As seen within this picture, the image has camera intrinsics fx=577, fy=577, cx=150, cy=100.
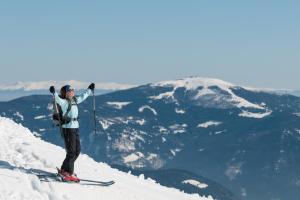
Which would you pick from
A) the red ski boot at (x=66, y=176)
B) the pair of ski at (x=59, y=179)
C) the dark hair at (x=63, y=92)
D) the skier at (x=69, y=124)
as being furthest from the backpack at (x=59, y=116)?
the pair of ski at (x=59, y=179)

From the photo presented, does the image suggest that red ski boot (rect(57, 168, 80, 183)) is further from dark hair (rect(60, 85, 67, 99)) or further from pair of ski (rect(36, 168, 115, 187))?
dark hair (rect(60, 85, 67, 99))

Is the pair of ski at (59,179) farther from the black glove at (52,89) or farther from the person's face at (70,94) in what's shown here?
the black glove at (52,89)

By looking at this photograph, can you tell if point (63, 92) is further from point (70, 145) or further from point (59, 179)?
point (59, 179)

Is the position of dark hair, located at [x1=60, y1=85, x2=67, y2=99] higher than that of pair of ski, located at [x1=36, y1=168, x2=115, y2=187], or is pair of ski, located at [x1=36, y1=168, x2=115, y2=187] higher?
dark hair, located at [x1=60, y1=85, x2=67, y2=99]

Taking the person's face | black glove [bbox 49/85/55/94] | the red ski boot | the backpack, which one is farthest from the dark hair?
the red ski boot

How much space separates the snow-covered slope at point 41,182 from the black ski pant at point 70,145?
76 centimetres

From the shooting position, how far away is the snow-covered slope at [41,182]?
16969 mm

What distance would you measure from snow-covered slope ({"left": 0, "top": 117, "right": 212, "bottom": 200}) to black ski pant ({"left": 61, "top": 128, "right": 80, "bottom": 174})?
2.50 feet

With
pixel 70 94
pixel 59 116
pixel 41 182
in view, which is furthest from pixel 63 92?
pixel 41 182

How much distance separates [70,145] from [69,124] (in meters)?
0.74

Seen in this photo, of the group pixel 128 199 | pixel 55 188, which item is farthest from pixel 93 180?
pixel 55 188

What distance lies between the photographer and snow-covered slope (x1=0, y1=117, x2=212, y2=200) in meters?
17.0

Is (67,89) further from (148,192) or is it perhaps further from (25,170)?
(148,192)

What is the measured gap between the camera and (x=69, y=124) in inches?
733
